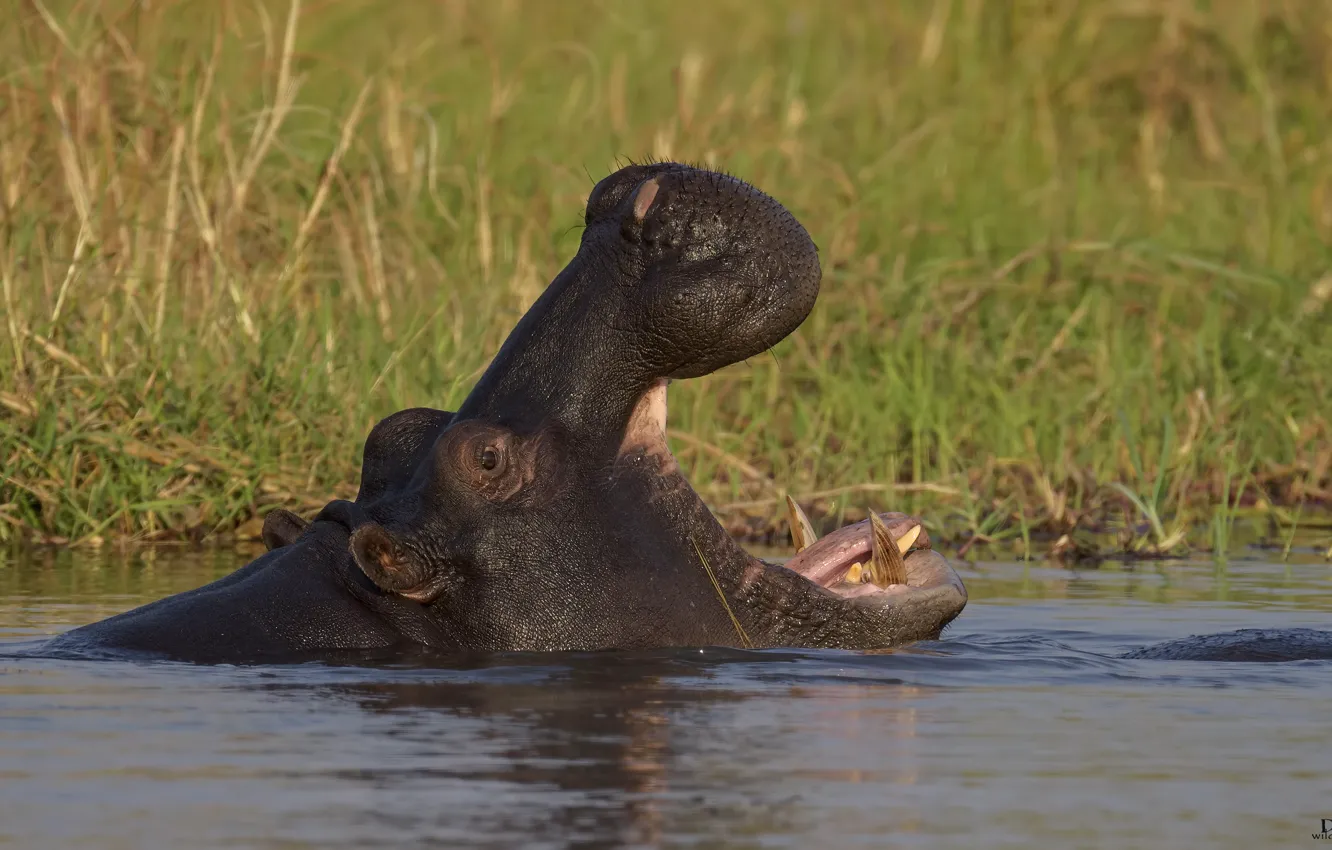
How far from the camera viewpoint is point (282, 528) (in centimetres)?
549

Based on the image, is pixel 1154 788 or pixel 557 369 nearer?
pixel 1154 788

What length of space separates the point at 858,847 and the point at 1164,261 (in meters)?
7.37

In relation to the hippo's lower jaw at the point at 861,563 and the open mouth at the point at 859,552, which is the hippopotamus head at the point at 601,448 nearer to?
the open mouth at the point at 859,552

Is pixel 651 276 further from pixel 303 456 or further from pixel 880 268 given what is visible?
pixel 880 268

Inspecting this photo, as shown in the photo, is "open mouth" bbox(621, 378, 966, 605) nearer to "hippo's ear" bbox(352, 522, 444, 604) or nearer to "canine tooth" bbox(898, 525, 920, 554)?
"canine tooth" bbox(898, 525, 920, 554)

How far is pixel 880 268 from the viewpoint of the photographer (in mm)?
10656

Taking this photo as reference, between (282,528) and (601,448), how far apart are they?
79cm

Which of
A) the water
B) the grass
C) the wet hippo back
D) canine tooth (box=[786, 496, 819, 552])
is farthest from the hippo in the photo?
the grass

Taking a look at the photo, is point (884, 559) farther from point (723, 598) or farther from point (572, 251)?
point (572, 251)

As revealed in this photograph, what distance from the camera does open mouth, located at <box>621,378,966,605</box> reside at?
524cm

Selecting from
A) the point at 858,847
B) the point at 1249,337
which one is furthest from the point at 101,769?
the point at 1249,337

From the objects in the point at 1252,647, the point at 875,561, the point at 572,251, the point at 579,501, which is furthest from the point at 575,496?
the point at 572,251

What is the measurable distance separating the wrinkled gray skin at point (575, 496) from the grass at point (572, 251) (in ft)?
8.94

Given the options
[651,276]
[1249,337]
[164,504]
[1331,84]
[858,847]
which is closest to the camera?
[858,847]
